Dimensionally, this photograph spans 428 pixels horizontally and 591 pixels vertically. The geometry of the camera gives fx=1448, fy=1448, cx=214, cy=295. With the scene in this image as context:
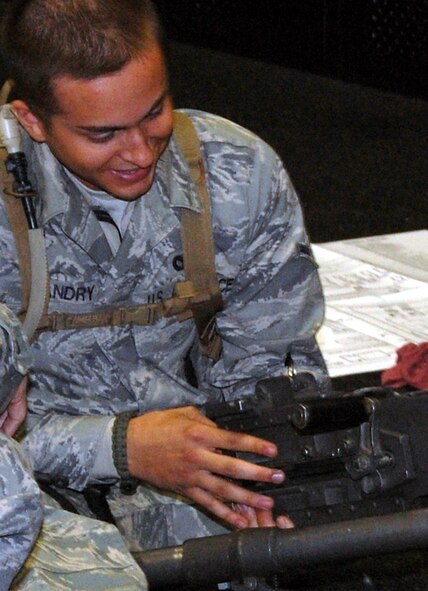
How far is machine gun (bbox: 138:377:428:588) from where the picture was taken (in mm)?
1470

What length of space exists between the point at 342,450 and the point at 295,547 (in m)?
0.24

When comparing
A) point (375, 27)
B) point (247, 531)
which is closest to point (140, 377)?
point (247, 531)

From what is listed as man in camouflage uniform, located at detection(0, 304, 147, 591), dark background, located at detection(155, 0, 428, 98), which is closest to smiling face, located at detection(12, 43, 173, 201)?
man in camouflage uniform, located at detection(0, 304, 147, 591)

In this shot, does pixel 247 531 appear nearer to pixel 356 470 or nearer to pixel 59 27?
pixel 356 470

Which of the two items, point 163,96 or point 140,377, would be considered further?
point 140,377

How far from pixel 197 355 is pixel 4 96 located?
46 cm

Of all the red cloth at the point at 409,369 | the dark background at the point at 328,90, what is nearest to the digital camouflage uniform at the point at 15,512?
the red cloth at the point at 409,369

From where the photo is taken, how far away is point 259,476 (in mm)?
1699

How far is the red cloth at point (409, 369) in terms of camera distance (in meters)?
2.76

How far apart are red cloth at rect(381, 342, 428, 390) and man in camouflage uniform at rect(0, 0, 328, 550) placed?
0.73 metres

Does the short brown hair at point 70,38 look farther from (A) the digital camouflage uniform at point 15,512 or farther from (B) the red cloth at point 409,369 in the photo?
(B) the red cloth at point 409,369

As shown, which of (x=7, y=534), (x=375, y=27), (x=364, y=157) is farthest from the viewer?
(x=375, y=27)

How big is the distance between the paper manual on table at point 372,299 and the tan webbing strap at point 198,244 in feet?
2.88

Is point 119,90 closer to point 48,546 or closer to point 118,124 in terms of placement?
point 118,124
